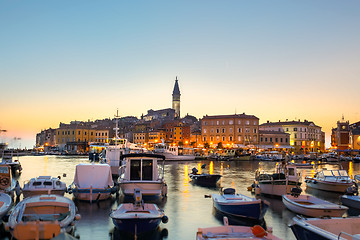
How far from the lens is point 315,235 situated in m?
9.54

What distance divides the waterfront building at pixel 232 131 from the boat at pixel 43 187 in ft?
262

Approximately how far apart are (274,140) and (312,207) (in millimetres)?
92267

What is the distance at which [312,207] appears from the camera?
1609 centimetres

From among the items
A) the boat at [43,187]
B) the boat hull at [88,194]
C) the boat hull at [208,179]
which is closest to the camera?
the boat at [43,187]

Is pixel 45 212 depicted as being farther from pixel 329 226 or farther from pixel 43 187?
pixel 329 226

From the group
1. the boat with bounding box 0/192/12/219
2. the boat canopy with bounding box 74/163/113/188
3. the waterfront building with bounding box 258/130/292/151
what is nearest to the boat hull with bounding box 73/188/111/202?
the boat canopy with bounding box 74/163/113/188

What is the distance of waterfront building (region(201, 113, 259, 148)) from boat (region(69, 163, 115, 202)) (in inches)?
3073

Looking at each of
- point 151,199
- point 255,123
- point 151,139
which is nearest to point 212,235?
point 151,199

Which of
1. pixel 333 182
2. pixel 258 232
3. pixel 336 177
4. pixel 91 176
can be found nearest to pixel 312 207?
pixel 258 232

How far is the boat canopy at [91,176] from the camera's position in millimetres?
21703

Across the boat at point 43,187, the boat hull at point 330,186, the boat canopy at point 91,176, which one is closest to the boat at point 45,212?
the boat at point 43,187

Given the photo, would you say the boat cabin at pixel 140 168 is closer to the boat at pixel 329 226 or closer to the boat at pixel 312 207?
the boat at pixel 312 207

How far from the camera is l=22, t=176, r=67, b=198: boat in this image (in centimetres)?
1997

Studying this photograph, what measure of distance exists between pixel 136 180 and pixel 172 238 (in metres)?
7.83
